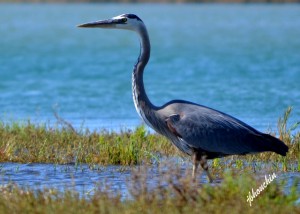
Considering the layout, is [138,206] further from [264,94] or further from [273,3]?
[273,3]

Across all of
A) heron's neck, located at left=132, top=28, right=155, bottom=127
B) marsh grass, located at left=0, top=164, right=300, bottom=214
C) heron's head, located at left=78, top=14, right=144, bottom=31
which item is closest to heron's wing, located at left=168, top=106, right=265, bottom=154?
heron's neck, located at left=132, top=28, right=155, bottom=127

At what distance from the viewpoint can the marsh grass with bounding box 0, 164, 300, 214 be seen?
6.75m

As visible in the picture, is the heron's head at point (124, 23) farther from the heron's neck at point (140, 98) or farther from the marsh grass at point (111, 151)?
the marsh grass at point (111, 151)

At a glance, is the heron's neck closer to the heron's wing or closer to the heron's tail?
the heron's wing

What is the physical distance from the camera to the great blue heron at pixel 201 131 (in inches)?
342

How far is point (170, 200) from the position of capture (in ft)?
22.4

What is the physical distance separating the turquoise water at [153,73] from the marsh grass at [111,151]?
5.35 feet

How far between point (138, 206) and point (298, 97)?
1181cm

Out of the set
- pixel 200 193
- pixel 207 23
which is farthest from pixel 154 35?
pixel 200 193

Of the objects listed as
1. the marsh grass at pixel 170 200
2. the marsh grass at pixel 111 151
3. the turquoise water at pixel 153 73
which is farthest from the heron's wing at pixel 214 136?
the turquoise water at pixel 153 73

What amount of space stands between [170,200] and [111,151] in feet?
10.5

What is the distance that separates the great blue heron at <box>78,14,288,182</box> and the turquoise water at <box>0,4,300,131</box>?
150 inches

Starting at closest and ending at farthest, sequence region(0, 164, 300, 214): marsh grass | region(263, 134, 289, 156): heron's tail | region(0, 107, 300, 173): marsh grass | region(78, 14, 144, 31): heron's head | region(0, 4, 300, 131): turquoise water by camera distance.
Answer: region(0, 164, 300, 214): marsh grass < region(263, 134, 289, 156): heron's tail < region(78, 14, 144, 31): heron's head < region(0, 107, 300, 173): marsh grass < region(0, 4, 300, 131): turquoise water

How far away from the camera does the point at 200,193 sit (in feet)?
22.5
